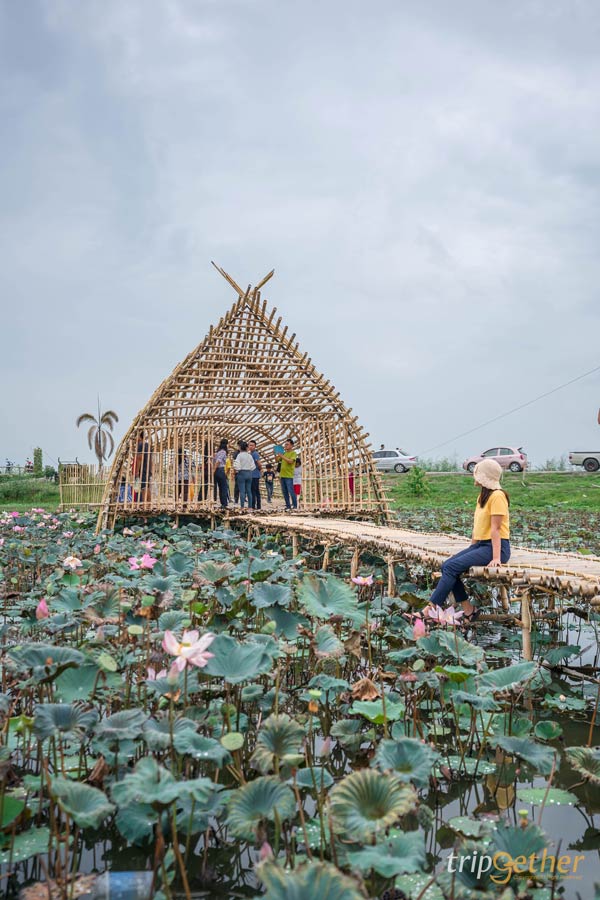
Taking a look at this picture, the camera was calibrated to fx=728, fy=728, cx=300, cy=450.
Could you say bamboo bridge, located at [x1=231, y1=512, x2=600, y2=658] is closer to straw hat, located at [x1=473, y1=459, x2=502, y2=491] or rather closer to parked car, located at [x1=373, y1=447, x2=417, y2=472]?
straw hat, located at [x1=473, y1=459, x2=502, y2=491]

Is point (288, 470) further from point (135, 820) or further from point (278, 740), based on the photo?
point (135, 820)

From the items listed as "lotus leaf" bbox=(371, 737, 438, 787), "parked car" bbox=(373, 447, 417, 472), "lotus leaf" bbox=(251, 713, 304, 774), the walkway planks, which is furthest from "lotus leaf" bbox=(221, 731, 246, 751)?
"parked car" bbox=(373, 447, 417, 472)

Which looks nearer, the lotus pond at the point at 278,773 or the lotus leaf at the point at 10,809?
the lotus pond at the point at 278,773

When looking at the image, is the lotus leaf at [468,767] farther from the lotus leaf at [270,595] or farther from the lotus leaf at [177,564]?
the lotus leaf at [177,564]

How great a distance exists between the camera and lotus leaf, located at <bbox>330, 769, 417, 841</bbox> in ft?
6.48

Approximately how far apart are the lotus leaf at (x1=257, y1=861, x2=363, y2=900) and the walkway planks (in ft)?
9.05

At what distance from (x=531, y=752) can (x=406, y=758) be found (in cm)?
60

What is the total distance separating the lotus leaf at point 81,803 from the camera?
2033 millimetres

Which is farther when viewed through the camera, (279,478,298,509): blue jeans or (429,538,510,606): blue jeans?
(279,478,298,509): blue jeans

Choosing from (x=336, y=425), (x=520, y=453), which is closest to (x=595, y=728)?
(x=336, y=425)

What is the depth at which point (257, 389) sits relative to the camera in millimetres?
13203

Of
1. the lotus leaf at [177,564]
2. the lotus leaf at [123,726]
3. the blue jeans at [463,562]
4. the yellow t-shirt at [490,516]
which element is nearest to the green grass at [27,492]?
the lotus leaf at [177,564]

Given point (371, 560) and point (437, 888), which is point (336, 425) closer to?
point (371, 560)

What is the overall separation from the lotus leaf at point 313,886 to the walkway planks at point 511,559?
276 centimetres
